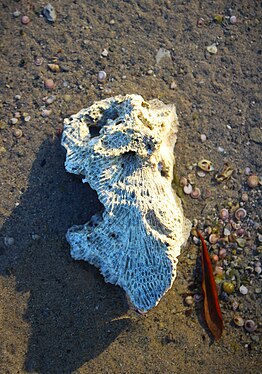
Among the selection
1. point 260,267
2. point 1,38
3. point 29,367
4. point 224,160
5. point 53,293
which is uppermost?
point 1,38

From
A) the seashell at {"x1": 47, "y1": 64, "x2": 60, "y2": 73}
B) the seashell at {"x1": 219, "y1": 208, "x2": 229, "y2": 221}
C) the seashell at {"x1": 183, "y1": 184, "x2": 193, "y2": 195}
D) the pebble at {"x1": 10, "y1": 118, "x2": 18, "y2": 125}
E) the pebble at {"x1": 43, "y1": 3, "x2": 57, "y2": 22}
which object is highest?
the pebble at {"x1": 43, "y1": 3, "x2": 57, "y2": 22}

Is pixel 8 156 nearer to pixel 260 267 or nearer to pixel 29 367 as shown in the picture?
pixel 29 367

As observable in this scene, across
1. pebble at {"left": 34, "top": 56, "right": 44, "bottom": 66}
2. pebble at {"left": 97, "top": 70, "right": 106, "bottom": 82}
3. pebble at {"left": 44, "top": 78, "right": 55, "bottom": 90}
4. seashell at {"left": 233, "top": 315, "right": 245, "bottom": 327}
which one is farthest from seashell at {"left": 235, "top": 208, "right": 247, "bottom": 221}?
pebble at {"left": 34, "top": 56, "right": 44, "bottom": 66}

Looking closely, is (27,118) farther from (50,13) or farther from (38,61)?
(50,13)

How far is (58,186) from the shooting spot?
4070 mm

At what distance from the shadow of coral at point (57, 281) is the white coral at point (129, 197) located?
0.65 ft

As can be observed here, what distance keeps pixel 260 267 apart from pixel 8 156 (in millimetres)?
2574

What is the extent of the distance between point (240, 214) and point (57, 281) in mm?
1807

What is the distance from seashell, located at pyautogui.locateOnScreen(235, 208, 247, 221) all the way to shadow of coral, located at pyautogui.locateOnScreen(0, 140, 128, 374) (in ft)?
4.26

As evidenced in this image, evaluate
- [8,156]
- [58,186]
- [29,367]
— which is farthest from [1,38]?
[29,367]

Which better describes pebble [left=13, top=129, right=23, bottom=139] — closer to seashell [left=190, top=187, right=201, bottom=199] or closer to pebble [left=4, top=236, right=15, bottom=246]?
pebble [left=4, top=236, right=15, bottom=246]

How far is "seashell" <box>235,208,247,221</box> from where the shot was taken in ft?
13.7

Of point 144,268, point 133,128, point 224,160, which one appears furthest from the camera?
point 224,160

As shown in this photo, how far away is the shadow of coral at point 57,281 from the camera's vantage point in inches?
152
